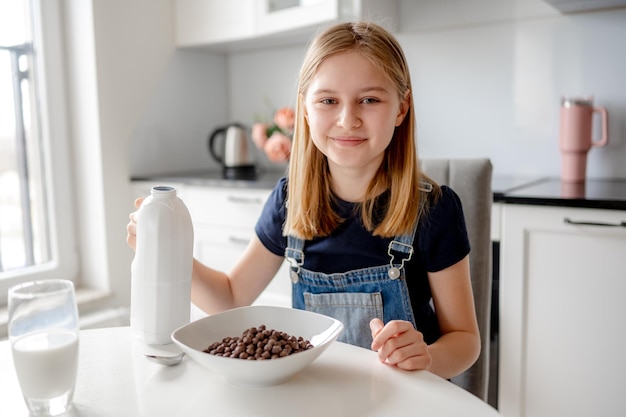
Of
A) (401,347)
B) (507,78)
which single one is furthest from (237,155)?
(401,347)

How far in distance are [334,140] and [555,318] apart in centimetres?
99

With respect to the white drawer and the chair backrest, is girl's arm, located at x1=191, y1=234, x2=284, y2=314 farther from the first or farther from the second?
the white drawer

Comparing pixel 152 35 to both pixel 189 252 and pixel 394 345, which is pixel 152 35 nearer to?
pixel 189 252

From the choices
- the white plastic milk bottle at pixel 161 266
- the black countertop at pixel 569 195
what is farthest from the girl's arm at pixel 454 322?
the black countertop at pixel 569 195

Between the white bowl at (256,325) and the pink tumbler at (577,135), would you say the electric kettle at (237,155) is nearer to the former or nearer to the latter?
the pink tumbler at (577,135)

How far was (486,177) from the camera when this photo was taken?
1.18 m

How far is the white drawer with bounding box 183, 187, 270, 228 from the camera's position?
2180mm

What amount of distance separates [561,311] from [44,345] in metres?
1.40

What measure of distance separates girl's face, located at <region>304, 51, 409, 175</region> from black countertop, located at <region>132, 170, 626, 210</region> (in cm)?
73

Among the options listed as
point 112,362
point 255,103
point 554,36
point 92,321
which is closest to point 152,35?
point 255,103

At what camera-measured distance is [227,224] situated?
229 centimetres

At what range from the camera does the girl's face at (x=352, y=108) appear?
979 millimetres

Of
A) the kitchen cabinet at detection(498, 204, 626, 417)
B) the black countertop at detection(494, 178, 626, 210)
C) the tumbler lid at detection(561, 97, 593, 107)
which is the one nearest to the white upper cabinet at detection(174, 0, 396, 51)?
the tumbler lid at detection(561, 97, 593, 107)

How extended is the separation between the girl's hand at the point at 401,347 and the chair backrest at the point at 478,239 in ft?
1.49
